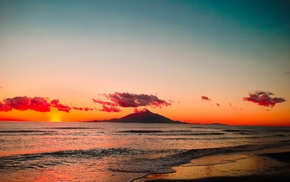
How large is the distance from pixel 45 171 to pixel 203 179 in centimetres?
1080

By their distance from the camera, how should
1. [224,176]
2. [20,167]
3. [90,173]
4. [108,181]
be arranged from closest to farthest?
1. [108,181]
2. [224,176]
3. [90,173]
4. [20,167]

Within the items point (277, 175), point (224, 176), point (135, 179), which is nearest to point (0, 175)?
point (135, 179)

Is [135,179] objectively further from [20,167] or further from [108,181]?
[20,167]

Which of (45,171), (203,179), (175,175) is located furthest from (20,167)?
(203,179)

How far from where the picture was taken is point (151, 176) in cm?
1557

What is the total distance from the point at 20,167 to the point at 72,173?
5138 mm

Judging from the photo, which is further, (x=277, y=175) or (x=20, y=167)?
(x=20, y=167)

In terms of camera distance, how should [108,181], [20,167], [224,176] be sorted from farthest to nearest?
1. [20,167]
2. [224,176]
3. [108,181]

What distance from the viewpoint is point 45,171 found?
56.9ft

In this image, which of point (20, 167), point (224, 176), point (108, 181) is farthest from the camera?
point (20, 167)

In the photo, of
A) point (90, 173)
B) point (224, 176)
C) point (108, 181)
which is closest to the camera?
point (108, 181)

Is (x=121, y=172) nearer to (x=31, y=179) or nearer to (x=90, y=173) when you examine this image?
(x=90, y=173)

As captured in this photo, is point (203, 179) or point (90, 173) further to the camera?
point (90, 173)

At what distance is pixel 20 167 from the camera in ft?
61.4
